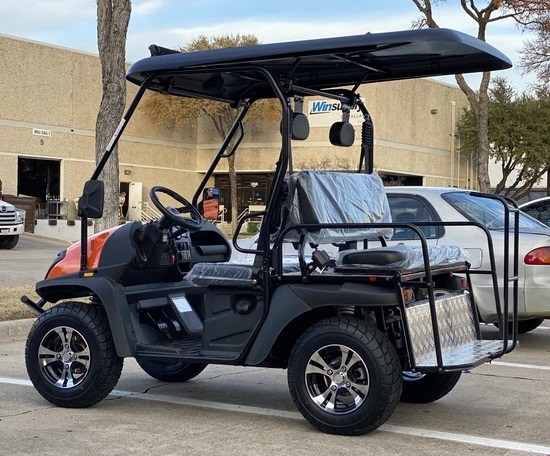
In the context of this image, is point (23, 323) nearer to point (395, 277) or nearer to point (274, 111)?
point (395, 277)

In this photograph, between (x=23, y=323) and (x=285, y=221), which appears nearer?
(x=285, y=221)

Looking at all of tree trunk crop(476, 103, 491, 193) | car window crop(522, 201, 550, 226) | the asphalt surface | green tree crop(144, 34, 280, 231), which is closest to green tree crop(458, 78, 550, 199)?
Result: green tree crop(144, 34, 280, 231)

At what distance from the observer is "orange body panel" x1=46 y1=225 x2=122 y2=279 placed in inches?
266

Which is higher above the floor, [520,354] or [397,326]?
[397,326]

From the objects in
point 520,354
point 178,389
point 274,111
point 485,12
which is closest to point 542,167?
point 274,111

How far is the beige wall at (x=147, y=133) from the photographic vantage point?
38469 mm

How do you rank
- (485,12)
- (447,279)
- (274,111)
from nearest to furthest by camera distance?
(447,279) < (485,12) < (274,111)

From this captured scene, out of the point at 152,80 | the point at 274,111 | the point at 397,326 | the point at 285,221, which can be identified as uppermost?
the point at 274,111

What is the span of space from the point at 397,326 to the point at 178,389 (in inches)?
85.6

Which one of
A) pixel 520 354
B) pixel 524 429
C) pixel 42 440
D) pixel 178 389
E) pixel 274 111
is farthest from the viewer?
pixel 274 111

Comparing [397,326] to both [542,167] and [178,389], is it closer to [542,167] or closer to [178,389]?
[178,389]

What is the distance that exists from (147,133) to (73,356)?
128 ft

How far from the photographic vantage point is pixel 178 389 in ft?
24.6

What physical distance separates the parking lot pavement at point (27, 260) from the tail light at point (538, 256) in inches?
320
